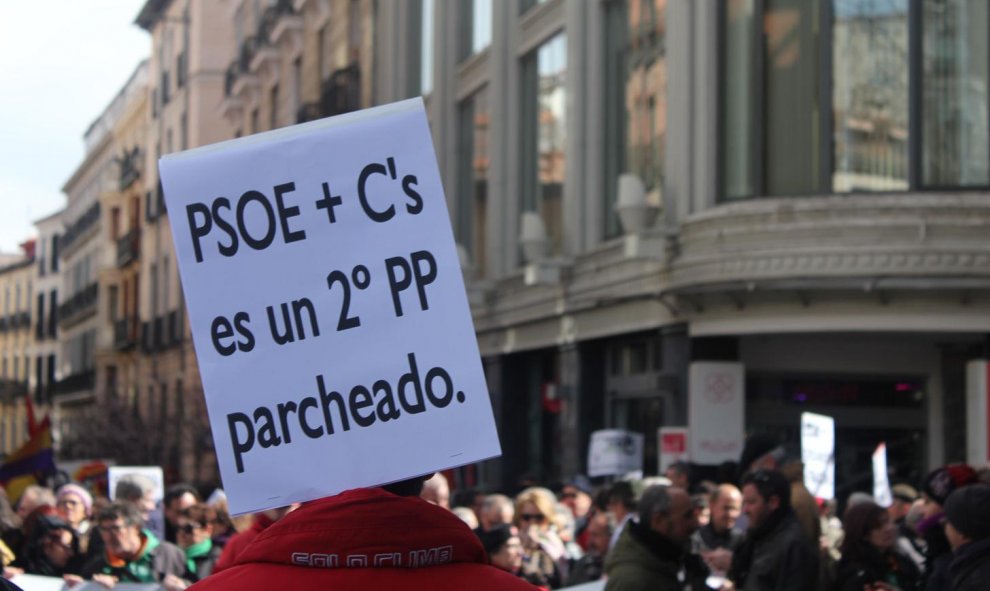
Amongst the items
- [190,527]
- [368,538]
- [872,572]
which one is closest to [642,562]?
[872,572]

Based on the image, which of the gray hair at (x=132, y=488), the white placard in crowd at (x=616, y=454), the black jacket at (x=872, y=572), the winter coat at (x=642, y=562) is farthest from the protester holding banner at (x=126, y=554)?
the white placard in crowd at (x=616, y=454)

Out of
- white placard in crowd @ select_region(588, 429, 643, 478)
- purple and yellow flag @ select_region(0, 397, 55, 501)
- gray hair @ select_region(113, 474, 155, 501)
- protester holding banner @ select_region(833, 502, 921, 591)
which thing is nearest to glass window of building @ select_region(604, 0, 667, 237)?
white placard in crowd @ select_region(588, 429, 643, 478)

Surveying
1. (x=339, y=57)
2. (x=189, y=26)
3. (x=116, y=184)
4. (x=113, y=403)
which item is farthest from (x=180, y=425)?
(x=116, y=184)

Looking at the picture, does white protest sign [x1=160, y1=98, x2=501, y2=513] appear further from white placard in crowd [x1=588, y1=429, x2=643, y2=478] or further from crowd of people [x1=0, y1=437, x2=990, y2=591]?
white placard in crowd [x1=588, y1=429, x2=643, y2=478]

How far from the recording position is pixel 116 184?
7231 centimetres

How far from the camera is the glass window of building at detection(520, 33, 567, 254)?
25359mm

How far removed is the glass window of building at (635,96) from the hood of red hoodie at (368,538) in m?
18.6

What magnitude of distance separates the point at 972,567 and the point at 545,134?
2018cm

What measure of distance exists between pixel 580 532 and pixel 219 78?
1937 inches

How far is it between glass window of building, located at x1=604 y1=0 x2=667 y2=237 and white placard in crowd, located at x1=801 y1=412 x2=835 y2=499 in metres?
9.53

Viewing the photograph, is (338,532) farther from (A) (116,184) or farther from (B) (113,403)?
(A) (116,184)

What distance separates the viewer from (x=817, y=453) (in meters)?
12.1

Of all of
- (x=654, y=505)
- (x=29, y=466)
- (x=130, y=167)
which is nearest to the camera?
(x=654, y=505)

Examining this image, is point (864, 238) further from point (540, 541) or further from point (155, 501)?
point (540, 541)
